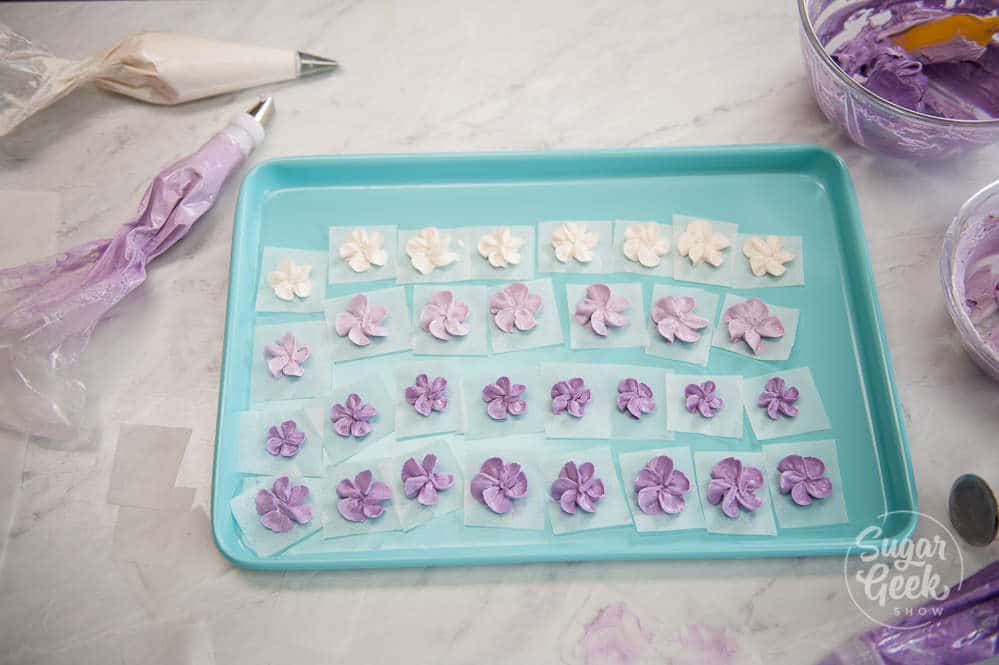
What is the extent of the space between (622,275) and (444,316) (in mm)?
203

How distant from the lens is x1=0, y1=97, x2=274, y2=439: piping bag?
82 cm

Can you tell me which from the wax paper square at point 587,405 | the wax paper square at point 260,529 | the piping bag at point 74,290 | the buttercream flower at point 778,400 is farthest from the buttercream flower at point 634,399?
the piping bag at point 74,290

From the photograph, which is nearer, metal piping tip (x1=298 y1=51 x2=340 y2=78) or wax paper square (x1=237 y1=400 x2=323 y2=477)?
wax paper square (x1=237 y1=400 x2=323 y2=477)

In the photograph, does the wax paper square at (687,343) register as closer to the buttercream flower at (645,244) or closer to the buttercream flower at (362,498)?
the buttercream flower at (645,244)

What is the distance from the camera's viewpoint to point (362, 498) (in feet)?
2.54

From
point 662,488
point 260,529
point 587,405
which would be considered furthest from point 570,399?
point 260,529

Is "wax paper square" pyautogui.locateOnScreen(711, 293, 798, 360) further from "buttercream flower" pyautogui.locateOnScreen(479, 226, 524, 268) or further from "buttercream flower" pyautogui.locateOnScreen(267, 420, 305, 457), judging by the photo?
"buttercream flower" pyautogui.locateOnScreen(267, 420, 305, 457)

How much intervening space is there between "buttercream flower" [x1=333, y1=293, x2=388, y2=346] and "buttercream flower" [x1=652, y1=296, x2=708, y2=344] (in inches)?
11.6

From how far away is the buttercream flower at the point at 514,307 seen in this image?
2.80 ft

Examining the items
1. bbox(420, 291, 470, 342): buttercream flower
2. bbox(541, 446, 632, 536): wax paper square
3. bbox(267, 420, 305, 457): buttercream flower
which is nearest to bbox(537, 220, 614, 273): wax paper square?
bbox(420, 291, 470, 342): buttercream flower

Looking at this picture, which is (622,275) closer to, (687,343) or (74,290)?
(687,343)

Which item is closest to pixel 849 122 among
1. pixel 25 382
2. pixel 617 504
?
pixel 617 504

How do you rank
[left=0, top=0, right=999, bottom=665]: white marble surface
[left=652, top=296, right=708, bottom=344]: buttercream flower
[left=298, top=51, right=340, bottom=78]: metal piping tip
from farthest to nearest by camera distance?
[left=298, top=51, right=340, bottom=78]: metal piping tip → [left=652, top=296, right=708, bottom=344]: buttercream flower → [left=0, top=0, right=999, bottom=665]: white marble surface

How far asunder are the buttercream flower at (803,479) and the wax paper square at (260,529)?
0.45 metres
